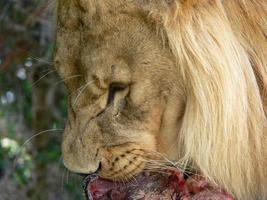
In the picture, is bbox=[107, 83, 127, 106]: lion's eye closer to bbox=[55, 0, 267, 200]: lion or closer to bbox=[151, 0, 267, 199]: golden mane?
bbox=[55, 0, 267, 200]: lion

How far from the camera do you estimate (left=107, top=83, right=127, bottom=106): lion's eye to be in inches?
115

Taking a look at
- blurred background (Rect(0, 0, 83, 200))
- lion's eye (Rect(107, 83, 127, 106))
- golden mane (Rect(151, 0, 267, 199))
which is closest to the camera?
golden mane (Rect(151, 0, 267, 199))

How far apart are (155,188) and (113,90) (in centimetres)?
37

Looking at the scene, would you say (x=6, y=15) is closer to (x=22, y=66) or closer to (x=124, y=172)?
(x=22, y=66)

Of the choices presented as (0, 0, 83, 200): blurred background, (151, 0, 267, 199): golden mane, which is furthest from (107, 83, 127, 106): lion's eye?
(0, 0, 83, 200): blurred background

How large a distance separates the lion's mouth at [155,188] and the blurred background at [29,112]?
1722 mm

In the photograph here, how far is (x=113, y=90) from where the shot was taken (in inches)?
115

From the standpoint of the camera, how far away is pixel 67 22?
3.02 m

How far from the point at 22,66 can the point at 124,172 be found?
211cm

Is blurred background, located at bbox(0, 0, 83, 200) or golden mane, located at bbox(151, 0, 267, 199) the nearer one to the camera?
golden mane, located at bbox(151, 0, 267, 199)

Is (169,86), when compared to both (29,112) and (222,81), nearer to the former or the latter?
(222,81)

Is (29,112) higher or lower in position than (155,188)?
higher

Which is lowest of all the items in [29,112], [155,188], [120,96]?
[155,188]

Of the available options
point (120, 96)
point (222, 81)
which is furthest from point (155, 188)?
point (222, 81)
